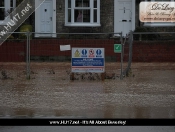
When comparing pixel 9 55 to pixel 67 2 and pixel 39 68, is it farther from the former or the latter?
pixel 67 2

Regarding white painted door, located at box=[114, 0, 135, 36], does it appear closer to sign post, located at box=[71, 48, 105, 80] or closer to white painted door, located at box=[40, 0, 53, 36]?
white painted door, located at box=[40, 0, 53, 36]

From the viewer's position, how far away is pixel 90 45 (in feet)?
71.9

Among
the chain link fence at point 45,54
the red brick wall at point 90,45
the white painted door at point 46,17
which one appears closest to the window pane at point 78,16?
the white painted door at point 46,17

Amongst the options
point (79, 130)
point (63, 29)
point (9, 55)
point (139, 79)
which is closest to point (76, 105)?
point (79, 130)

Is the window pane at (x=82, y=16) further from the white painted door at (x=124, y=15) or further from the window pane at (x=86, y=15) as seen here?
the white painted door at (x=124, y=15)

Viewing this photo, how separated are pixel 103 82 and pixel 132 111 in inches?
192

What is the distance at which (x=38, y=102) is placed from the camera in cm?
1266

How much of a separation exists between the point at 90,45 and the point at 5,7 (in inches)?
309

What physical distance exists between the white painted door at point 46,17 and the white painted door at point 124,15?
349 cm

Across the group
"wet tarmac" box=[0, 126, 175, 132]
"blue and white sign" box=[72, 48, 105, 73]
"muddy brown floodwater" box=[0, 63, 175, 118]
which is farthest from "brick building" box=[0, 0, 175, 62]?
"wet tarmac" box=[0, 126, 175, 132]

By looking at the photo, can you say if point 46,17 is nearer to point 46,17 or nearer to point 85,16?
point 46,17

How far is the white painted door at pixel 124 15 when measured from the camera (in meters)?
28.4

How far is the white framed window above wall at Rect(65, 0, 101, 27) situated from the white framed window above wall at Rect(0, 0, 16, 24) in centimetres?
279

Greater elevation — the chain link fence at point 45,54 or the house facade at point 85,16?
the house facade at point 85,16
